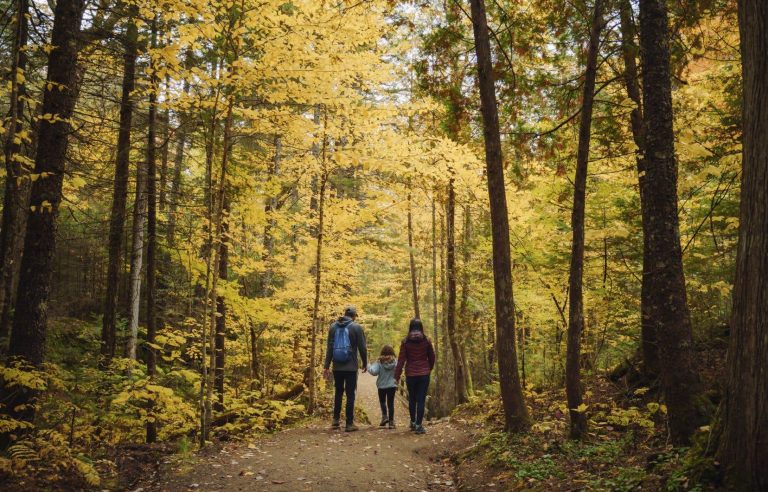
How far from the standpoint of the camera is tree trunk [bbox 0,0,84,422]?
6.23 meters

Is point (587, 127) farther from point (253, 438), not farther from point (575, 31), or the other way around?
point (253, 438)

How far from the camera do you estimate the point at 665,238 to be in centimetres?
486

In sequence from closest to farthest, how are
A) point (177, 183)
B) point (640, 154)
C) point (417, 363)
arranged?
point (640, 154) < point (177, 183) < point (417, 363)

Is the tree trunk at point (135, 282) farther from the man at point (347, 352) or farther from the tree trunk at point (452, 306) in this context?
the tree trunk at point (452, 306)

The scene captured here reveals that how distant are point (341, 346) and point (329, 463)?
261cm

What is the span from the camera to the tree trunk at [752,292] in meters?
2.93

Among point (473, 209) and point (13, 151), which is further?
point (473, 209)

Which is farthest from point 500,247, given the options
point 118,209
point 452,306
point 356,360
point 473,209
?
point 118,209

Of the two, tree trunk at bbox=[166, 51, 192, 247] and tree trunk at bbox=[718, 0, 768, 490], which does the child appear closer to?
tree trunk at bbox=[166, 51, 192, 247]

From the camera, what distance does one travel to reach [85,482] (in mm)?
5340

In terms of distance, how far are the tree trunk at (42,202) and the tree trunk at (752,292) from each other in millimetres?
7766

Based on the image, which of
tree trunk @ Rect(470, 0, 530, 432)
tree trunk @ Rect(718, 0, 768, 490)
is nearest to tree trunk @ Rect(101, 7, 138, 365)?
tree trunk @ Rect(470, 0, 530, 432)

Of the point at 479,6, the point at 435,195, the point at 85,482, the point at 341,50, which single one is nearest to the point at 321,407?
the point at 435,195

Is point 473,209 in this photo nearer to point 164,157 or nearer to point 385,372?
point 385,372
